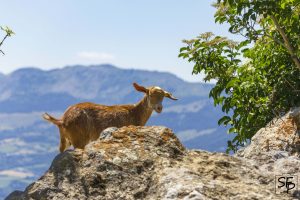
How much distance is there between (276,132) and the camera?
10305 millimetres

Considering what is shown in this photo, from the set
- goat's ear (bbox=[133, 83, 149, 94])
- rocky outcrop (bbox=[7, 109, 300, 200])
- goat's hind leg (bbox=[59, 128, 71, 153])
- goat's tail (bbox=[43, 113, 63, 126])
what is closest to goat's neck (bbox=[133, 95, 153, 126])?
goat's ear (bbox=[133, 83, 149, 94])

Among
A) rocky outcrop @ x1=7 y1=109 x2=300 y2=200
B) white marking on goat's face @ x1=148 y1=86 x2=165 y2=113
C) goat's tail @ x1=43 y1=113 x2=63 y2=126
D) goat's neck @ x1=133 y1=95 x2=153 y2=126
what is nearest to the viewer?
rocky outcrop @ x1=7 y1=109 x2=300 y2=200

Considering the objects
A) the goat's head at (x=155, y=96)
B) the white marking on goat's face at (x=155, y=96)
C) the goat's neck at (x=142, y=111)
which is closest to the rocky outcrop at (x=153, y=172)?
the goat's neck at (x=142, y=111)

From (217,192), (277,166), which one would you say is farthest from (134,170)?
(277,166)

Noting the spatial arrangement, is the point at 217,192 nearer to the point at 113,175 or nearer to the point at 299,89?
the point at 113,175

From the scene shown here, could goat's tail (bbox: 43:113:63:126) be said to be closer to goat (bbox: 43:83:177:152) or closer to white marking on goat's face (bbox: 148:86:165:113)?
goat (bbox: 43:83:177:152)

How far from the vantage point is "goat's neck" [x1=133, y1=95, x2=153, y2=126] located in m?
20.7

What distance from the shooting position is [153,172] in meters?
7.29

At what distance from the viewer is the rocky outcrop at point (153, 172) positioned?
6.60 metres

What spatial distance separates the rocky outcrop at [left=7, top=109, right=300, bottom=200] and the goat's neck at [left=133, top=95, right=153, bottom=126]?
12.4 m

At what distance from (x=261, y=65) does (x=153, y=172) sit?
20.3 feet

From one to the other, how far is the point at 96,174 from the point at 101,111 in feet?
39.0

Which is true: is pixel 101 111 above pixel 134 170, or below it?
above

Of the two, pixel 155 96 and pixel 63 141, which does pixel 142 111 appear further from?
pixel 63 141
